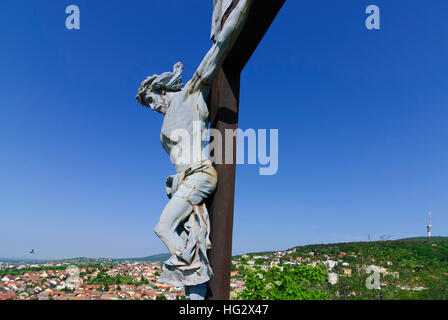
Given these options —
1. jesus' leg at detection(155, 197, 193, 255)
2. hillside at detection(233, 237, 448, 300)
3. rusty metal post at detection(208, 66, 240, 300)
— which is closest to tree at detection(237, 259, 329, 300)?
hillside at detection(233, 237, 448, 300)

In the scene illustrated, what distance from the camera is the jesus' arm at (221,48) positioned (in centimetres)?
212

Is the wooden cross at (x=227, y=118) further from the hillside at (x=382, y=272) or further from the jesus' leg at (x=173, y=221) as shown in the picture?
the hillside at (x=382, y=272)

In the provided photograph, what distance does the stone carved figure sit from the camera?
219 cm

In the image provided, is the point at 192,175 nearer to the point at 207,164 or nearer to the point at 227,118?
the point at 207,164

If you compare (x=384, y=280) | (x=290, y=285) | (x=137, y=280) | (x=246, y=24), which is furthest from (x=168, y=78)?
(x=137, y=280)

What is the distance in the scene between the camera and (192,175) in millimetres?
2422

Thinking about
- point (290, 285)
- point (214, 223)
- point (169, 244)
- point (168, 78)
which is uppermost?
point (168, 78)

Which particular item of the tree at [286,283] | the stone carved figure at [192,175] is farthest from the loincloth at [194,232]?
the tree at [286,283]

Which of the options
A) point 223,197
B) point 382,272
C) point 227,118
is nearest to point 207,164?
point 223,197

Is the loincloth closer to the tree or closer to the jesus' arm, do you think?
the jesus' arm

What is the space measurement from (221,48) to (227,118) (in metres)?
0.58
